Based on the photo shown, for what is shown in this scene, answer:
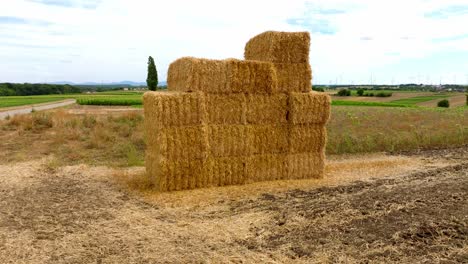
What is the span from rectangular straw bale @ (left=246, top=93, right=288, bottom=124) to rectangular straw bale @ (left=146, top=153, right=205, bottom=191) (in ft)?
5.48

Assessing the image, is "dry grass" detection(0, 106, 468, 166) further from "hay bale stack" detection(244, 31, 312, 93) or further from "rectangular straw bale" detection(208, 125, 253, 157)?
"hay bale stack" detection(244, 31, 312, 93)

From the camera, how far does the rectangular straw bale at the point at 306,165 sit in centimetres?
1093

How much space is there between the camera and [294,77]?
1077 centimetres

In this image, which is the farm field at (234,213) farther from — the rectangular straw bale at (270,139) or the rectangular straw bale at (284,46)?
the rectangular straw bale at (284,46)

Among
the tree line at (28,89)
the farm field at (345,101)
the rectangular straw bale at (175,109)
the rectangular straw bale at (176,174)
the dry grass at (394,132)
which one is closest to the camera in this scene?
the rectangular straw bale at (175,109)

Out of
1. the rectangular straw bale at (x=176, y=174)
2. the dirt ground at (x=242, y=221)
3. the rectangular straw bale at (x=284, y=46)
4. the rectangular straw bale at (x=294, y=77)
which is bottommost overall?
the dirt ground at (x=242, y=221)

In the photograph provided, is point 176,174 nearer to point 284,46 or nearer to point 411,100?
point 284,46

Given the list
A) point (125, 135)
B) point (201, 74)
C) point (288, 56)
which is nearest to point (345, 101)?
point (125, 135)

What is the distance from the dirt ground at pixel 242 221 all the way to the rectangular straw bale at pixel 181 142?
85 cm

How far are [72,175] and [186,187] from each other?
3.55 meters

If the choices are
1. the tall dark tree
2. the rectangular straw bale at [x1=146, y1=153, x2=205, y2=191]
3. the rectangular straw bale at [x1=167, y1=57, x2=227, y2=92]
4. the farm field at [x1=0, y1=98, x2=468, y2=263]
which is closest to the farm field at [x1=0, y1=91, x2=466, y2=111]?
the tall dark tree

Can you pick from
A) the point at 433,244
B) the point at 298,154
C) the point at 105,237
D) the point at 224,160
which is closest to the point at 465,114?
the point at 298,154

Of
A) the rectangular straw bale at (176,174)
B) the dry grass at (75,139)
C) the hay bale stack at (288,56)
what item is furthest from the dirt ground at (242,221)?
the dry grass at (75,139)

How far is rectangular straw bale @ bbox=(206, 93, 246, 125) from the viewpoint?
999 cm
